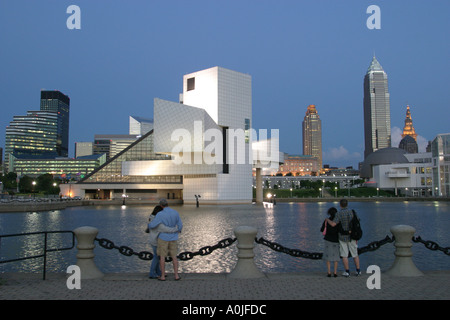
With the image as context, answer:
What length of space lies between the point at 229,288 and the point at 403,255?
402 cm

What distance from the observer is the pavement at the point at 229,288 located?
24.1ft

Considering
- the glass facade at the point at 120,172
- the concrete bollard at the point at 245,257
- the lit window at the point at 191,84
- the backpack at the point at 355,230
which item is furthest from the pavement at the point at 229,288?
the glass facade at the point at 120,172

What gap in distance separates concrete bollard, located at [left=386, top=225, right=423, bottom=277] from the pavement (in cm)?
22

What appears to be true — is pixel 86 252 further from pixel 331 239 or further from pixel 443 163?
pixel 443 163

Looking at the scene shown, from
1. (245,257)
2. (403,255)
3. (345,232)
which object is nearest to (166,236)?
(245,257)

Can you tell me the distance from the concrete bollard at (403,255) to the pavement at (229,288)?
0.71 ft

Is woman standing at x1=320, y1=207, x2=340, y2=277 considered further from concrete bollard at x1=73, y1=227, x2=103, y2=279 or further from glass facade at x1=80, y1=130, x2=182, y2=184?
glass facade at x1=80, y1=130, x2=182, y2=184

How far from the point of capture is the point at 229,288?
8.05 meters

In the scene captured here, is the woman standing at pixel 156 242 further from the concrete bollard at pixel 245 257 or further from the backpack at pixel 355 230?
the backpack at pixel 355 230

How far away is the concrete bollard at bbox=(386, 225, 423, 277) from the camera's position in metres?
9.16

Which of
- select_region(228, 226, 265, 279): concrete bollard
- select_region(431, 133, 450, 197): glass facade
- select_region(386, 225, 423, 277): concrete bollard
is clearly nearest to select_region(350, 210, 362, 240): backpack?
select_region(386, 225, 423, 277): concrete bollard

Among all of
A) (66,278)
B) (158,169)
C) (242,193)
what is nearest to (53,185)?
(158,169)

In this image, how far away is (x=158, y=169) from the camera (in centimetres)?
7912
